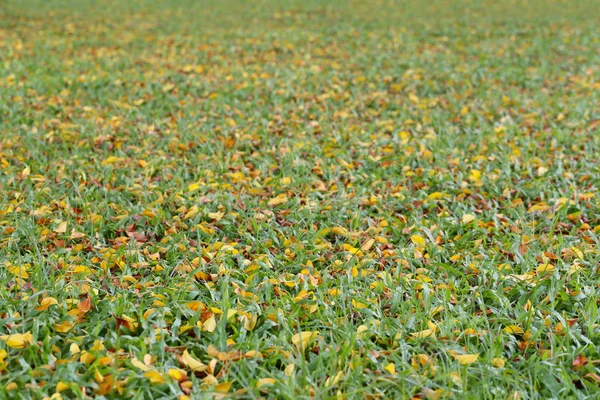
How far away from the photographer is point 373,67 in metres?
7.16

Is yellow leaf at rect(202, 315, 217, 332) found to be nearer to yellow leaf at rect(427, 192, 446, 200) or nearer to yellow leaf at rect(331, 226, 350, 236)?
yellow leaf at rect(331, 226, 350, 236)

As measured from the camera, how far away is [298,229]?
330cm

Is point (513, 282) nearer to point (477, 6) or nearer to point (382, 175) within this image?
point (382, 175)

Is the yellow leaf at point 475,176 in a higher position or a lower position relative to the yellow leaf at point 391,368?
higher

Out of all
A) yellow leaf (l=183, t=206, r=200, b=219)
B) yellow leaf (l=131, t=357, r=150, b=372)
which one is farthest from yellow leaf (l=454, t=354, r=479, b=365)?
yellow leaf (l=183, t=206, r=200, b=219)

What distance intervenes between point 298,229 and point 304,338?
1.04 metres

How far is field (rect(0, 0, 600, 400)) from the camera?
2211mm

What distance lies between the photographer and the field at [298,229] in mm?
2211

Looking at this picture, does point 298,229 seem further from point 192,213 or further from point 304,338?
point 304,338

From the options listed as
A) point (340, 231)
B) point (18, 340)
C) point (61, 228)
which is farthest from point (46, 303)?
point (340, 231)

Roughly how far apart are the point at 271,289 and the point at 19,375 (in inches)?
41.9

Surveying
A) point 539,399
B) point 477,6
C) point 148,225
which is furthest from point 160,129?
point 477,6

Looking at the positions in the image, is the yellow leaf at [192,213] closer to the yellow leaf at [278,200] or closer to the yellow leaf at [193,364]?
the yellow leaf at [278,200]

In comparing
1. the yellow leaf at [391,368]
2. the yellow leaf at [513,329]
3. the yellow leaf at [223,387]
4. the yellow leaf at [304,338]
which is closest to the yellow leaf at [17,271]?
the yellow leaf at [223,387]
